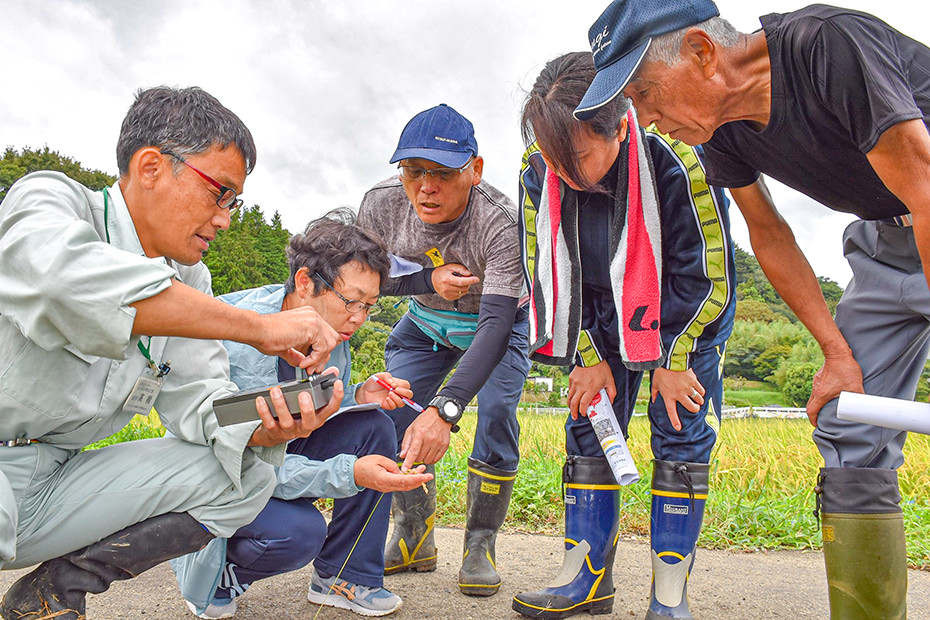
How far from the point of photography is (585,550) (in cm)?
264

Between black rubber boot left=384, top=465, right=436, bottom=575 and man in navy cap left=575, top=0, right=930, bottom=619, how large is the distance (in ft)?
5.31

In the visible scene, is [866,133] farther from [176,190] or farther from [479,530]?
[479,530]

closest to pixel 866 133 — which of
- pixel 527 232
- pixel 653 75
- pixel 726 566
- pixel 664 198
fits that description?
pixel 653 75

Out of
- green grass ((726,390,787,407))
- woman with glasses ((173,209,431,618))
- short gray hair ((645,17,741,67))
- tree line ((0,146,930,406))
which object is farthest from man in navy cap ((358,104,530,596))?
green grass ((726,390,787,407))

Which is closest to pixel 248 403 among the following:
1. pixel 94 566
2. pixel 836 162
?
pixel 94 566

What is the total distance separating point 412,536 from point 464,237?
1318 mm

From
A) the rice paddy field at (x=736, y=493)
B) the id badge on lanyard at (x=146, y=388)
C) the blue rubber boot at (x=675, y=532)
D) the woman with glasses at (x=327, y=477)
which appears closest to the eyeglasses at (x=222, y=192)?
the id badge on lanyard at (x=146, y=388)

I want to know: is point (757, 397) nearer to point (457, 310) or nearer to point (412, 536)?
point (457, 310)

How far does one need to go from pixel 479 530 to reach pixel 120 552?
1575mm

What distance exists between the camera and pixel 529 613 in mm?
2580

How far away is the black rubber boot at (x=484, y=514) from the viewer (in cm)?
300

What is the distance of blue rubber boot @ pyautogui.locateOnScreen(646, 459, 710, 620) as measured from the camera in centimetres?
246

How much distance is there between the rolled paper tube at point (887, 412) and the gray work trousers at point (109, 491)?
5.10 feet

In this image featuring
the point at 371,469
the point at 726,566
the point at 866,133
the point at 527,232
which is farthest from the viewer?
the point at 726,566
